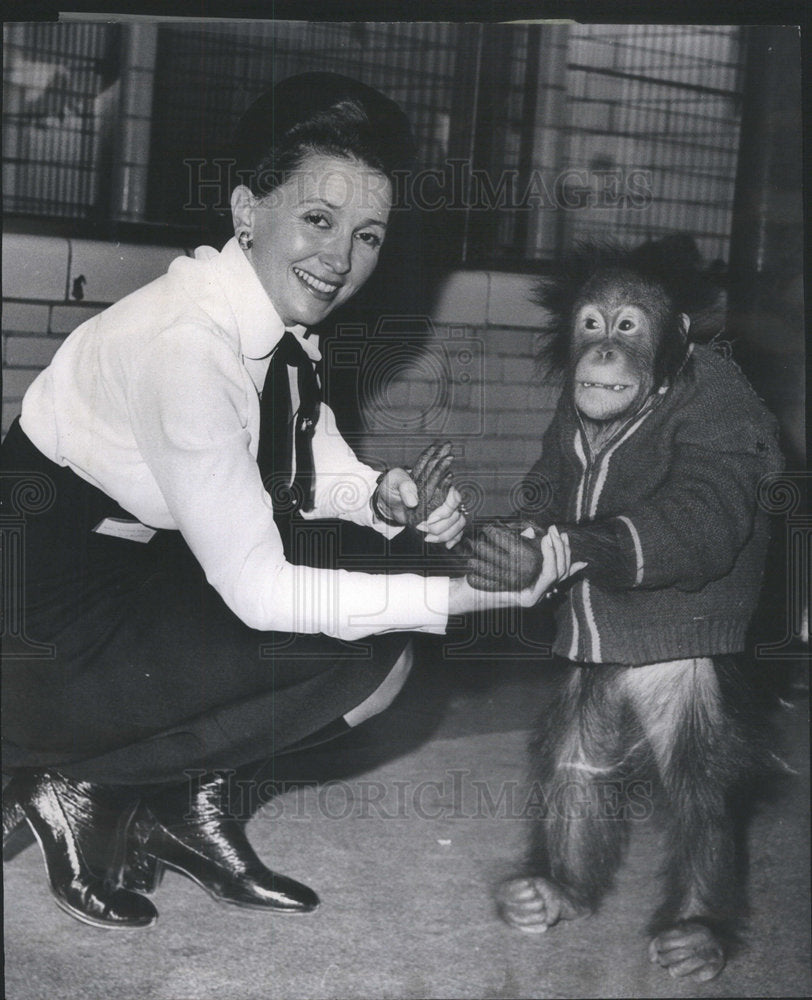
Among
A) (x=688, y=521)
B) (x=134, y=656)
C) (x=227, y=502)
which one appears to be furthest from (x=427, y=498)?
(x=134, y=656)

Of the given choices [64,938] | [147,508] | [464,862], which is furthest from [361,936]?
[147,508]

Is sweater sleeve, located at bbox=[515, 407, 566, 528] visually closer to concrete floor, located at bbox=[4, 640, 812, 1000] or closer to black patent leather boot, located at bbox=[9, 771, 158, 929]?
concrete floor, located at bbox=[4, 640, 812, 1000]

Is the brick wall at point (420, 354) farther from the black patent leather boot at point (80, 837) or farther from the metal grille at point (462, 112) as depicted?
the black patent leather boot at point (80, 837)

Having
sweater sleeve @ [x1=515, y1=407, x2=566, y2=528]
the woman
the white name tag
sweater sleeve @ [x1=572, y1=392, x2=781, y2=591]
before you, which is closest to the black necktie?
the woman

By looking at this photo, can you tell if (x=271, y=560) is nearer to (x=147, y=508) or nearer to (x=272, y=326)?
(x=147, y=508)

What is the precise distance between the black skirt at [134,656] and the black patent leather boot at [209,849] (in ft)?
0.19

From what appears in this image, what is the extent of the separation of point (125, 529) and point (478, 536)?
0.72m

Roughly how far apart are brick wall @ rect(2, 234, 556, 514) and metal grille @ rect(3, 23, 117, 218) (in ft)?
0.39

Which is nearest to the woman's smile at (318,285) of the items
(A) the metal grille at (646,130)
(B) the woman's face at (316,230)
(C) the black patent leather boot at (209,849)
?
(B) the woman's face at (316,230)

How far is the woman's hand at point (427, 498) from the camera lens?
233 cm

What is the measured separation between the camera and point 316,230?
89.4 inches

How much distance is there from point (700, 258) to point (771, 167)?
0.26m

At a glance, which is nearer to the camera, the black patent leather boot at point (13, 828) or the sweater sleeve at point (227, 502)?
the sweater sleeve at point (227, 502)

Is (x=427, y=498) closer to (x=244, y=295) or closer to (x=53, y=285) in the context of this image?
(x=244, y=295)
